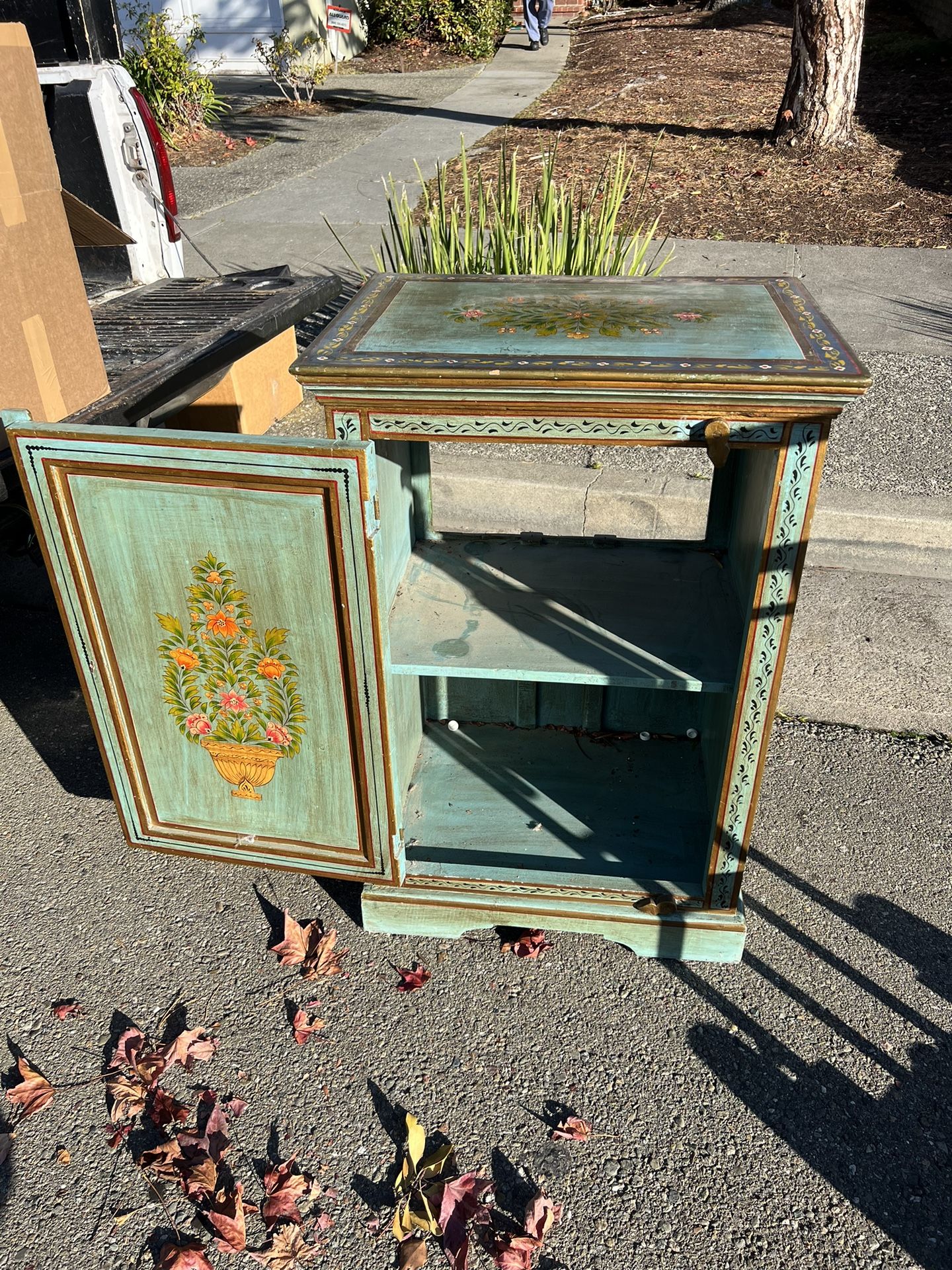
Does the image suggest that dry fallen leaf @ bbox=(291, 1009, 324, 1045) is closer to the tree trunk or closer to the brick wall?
the tree trunk

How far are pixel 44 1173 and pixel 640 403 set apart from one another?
7.36 ft

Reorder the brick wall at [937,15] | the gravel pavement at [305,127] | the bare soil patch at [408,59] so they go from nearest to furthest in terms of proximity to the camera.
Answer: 1. the gravel pavement at [305,127]
2. the brick wall at [937,15]
3. the bare soil patch at [408,59]

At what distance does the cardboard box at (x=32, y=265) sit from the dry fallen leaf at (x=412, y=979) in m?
2.03

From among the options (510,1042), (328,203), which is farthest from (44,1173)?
(328,203)

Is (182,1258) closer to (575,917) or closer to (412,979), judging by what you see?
(412,979)

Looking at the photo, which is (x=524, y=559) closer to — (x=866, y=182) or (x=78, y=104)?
(x=78, y=104)

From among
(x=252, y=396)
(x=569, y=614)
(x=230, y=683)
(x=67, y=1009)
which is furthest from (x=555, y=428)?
(x=252, y=396)

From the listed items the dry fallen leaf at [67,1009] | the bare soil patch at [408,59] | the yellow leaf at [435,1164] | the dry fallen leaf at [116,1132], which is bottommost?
the dry fallen leaf at [67,1009]

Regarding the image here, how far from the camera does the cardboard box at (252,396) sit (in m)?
5.13

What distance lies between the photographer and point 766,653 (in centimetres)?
236

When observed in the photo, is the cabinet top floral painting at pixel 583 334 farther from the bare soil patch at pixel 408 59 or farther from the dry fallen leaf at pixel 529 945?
the bare soil patch at pixel 408 59

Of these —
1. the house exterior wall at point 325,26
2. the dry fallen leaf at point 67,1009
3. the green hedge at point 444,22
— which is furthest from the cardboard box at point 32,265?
the green hedge at point 444,22

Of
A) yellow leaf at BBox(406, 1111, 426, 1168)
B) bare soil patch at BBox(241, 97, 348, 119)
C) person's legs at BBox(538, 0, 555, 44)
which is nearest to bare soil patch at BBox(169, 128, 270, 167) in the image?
bare soil patch at BBox(241, 97, 348, 119)

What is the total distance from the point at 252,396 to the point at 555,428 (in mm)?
3579
